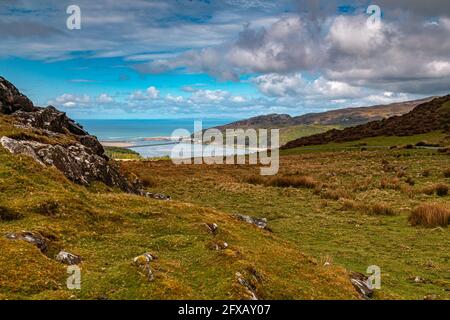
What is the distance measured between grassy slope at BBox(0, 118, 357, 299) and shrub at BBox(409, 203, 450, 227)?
43.5 ft

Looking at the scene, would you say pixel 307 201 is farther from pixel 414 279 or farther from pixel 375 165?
pixel 375 165

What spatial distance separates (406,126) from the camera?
116 m

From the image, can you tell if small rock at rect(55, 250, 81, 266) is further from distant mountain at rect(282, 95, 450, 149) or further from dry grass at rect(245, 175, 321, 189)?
distant mountain at rect(282, 95, 450, 149)

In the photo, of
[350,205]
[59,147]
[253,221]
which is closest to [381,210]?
[350,205]

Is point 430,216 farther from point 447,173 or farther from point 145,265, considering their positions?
point 145,265

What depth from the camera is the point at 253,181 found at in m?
55.9

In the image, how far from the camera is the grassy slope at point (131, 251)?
11.4 meters

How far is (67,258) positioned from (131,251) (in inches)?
89.5

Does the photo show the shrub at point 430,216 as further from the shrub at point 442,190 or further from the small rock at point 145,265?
the small rock at point 145,265

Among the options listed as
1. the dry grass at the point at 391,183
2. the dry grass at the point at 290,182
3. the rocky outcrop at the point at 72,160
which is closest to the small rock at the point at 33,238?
the rocky outcrop at the point at 72,160

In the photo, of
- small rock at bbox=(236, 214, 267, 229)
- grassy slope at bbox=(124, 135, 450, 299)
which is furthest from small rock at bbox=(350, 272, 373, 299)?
small rock at bbox=(236, 214, 267, 229)

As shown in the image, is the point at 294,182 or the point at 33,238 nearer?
the point at 33,238
